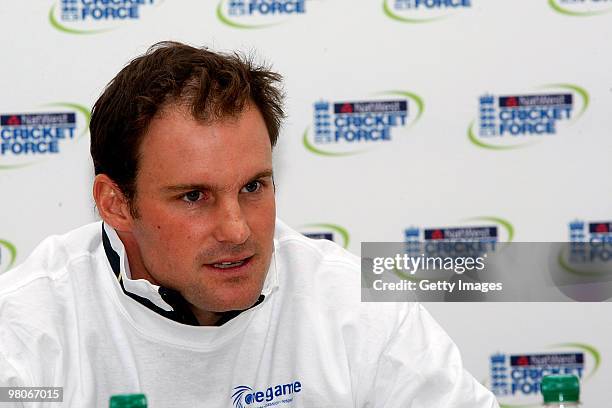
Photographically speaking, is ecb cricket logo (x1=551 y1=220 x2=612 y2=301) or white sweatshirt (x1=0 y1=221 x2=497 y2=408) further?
ecb cricket logo (x1=551 y1=220 x2=612 y2=301)

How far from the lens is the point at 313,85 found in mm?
2439

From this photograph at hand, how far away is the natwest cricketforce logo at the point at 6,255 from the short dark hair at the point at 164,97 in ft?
3.01

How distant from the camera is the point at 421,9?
2430 millimetres

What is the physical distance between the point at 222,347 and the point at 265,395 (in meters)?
0.11

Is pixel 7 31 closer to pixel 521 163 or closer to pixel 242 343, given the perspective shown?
pixel 242 343

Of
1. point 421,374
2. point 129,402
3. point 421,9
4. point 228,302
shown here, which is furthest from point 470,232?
point 129,402

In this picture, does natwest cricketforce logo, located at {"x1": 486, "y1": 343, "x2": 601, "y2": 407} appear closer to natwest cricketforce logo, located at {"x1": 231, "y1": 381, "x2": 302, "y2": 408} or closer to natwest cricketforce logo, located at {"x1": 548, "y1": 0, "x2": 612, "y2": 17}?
natwest cricketforce logo, located at {"x1": 548, "y1": 0, "x2": 612, "y2": 17}

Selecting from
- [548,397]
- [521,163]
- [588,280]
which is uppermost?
[521,163]

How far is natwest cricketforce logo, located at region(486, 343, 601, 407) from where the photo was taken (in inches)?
98.8

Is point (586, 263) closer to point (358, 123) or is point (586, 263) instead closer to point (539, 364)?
point (539, 364)

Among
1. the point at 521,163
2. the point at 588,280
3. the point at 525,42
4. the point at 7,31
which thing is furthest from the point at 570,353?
the point at 7,31

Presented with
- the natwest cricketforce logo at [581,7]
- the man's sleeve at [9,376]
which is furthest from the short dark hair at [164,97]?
the natwest cricketforce logo at [581,7]

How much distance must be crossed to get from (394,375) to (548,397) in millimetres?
571

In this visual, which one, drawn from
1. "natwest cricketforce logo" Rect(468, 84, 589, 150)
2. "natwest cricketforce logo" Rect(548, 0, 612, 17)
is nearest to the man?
"natwest cricketforce logo" Rect(468, 84, 589, 150)
